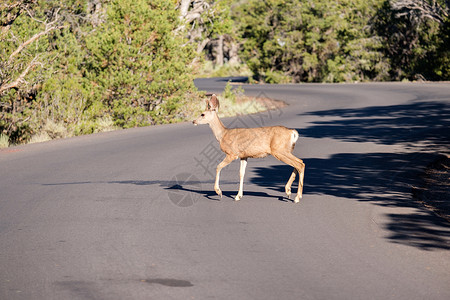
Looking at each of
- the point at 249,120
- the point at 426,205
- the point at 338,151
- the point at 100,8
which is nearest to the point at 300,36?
the point at 100,8

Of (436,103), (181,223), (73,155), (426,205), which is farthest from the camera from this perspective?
(436,103)

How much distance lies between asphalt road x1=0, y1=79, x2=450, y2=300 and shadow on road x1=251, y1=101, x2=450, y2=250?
44mm

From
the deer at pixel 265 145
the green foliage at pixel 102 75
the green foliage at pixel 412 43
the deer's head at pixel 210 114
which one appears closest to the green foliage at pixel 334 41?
the green foliage at pixel 412 43

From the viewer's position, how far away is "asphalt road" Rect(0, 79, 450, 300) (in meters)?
6.95

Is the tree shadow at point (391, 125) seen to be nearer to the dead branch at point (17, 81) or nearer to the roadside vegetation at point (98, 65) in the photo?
the roadside vegetation at point (98, 65)

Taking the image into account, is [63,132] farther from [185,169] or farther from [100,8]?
[100,8]

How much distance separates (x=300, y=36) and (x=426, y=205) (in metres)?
44.1

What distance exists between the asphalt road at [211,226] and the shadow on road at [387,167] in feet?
0.14

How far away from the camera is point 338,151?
1723cm

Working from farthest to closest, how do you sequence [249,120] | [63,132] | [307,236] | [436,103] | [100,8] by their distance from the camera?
1. [100,8]
2. [436,103]
3. [249,120]
4. [63,132]
5. [307,236]

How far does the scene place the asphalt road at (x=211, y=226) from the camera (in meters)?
6.95

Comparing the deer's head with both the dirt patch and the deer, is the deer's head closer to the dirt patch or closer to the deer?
the deer

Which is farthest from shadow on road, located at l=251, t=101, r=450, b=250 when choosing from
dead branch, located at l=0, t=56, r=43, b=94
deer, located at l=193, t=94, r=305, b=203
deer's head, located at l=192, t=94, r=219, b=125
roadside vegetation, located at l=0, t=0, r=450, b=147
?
dead branch, located at l=0, t=56, r=43, b=94

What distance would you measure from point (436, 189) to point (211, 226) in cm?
492
